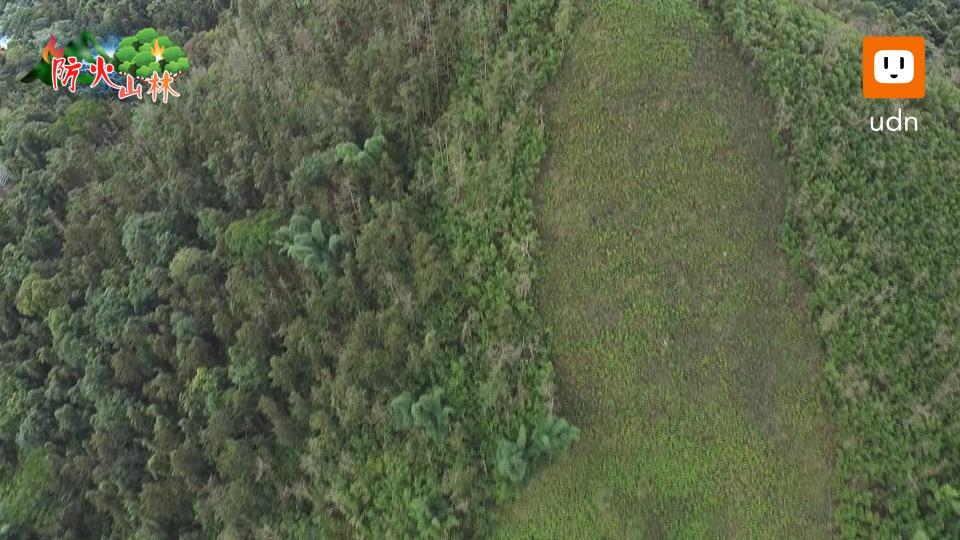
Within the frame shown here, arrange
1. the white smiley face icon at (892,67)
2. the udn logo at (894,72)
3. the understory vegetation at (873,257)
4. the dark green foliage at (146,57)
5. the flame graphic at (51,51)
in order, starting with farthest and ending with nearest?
the flame graphic at (51,51), the dark green foliage at (146,57), the white smiley face icon at (892,67), the udn logo at (894,72), the understory vegetation at (873,257)

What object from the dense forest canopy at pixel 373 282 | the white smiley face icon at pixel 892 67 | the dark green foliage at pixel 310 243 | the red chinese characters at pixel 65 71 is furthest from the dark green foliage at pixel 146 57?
the white smiley face icon at pixel 892 67

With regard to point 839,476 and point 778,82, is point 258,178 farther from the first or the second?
point 839,476

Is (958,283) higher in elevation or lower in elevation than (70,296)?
lower

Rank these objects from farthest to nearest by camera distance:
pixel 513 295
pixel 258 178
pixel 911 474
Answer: pixel 258 178 < pixel 513 295 < pixel 911 474

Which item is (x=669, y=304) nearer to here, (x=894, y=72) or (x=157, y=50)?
(x=894, y=72)

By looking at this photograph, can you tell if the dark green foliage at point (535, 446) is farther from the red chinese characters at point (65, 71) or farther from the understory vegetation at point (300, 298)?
the red chinese characters at point (65, 71)

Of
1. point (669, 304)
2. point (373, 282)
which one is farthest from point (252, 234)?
point (669, 304)

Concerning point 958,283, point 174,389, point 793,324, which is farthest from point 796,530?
point 174,389
